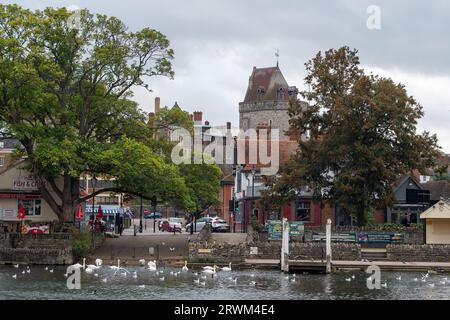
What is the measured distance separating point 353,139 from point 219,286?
24285 millimetres

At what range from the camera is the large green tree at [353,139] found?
72062mm

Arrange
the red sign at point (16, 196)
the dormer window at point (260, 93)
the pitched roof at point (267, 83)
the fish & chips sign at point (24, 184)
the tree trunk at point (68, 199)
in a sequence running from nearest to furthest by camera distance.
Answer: the tree trunk at point (68, 199)
the red sign at point (16, 196)
the fish & chips sign at point (24, 184)
the pitched roof at point (267, 83)
the dormer window at point (260, 93)

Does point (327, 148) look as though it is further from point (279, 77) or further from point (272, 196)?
point (279, 77)

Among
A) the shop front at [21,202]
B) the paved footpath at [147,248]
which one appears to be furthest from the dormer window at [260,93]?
the shop front at [21,202]

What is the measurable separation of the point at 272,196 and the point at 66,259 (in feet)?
57.6

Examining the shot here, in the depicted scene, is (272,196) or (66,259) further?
(272,196)

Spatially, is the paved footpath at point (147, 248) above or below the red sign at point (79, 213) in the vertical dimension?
below

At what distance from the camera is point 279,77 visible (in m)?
156

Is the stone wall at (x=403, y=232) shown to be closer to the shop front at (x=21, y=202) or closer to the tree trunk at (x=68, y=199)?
the tree trunk at (x=68, y=199)

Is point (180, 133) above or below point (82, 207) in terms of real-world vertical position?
above

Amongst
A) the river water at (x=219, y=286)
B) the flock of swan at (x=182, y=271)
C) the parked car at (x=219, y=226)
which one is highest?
the parked car at (x=219, y=226)

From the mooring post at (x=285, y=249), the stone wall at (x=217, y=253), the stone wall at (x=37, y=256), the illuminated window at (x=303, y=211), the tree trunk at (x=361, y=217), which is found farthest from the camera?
the illuminated window at (x=303, y=211)

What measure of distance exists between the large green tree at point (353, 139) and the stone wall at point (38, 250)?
56.8 ft
